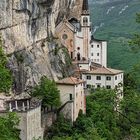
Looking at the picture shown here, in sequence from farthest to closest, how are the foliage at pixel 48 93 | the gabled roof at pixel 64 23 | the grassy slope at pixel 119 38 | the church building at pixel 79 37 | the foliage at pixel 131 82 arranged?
the grassy slope at pixel 119 38 → the church building at pixel 79 37 → the gabled roof at pixel 64 23 → the foliage at pixel 48 93 → the foliage at pixel 131 82

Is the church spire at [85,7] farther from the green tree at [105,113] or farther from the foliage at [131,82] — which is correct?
the green tree at [105,113]

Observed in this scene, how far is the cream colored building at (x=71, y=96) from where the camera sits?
53.6m

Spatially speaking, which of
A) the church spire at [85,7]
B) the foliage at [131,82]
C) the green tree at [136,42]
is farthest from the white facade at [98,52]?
the green tree at [136,42]

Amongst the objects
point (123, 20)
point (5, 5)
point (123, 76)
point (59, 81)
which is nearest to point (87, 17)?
point (123, 76)

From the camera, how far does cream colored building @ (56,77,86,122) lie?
53.6 m

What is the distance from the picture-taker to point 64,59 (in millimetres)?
64938

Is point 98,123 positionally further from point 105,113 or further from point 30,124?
point 30,124

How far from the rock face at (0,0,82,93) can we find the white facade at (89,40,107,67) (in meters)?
16.6

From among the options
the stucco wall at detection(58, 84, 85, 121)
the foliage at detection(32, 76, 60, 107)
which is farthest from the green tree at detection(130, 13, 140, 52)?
the stucco wall at detection(58, 84, 85, 121)

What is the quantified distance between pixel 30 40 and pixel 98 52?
26000mm

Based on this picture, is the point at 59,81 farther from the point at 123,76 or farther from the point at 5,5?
the point at 123,76

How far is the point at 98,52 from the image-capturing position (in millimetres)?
81688

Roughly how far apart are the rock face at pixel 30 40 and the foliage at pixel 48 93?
1.48 meters

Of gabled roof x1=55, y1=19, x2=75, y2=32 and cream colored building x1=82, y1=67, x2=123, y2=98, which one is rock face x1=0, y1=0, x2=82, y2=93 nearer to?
cream colored building x1=82, y1=67, x2=123, y2=98
